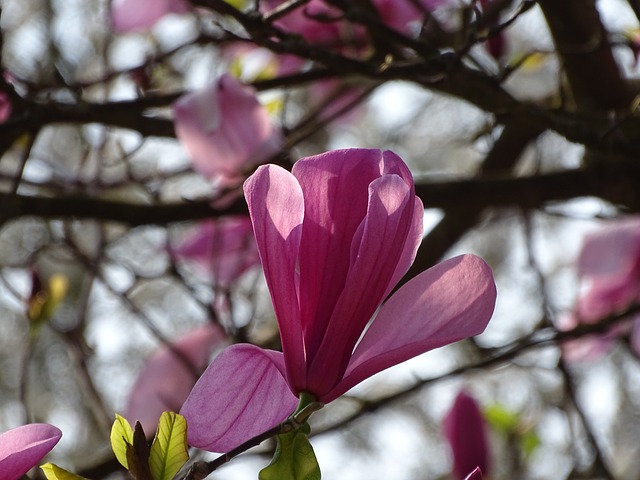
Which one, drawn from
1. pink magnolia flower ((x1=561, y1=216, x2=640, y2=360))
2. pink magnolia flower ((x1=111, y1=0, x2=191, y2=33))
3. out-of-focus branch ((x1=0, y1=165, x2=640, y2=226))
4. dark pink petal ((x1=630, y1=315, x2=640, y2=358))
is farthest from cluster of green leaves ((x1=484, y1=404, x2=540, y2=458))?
pink magnolia flower ((x1=111, y1=0, x2=191, y2=33))

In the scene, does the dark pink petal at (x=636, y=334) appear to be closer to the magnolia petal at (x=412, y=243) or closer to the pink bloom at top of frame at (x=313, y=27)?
the pink bloom at top of frame at (x=313, y=27)

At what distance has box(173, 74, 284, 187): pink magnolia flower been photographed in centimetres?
94

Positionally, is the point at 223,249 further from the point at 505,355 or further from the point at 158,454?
the point at 158,454

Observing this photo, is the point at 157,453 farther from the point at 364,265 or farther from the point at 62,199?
the point at 62,199

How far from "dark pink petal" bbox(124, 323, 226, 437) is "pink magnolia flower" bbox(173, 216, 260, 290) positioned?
0.23 feet

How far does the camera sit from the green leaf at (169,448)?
0.49m

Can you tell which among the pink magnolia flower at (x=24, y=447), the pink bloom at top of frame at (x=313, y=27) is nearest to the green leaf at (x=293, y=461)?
the pink magnolia flower at (x=24, y=447)

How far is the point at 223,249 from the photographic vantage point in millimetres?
1178

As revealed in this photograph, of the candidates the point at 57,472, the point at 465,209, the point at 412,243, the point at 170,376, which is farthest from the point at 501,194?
the point at 57,472

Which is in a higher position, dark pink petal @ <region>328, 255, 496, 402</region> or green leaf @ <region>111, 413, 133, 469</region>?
dark pink petal @ <region>328, 255, 496, 402</region>

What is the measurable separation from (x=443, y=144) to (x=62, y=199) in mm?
2342

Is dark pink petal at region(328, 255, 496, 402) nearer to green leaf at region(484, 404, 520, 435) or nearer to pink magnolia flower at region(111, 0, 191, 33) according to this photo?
pink magnolia flower at region(111, 0, 191, 33)

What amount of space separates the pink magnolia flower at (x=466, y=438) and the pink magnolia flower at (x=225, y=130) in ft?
1.10

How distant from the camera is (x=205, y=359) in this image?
1.16 m
